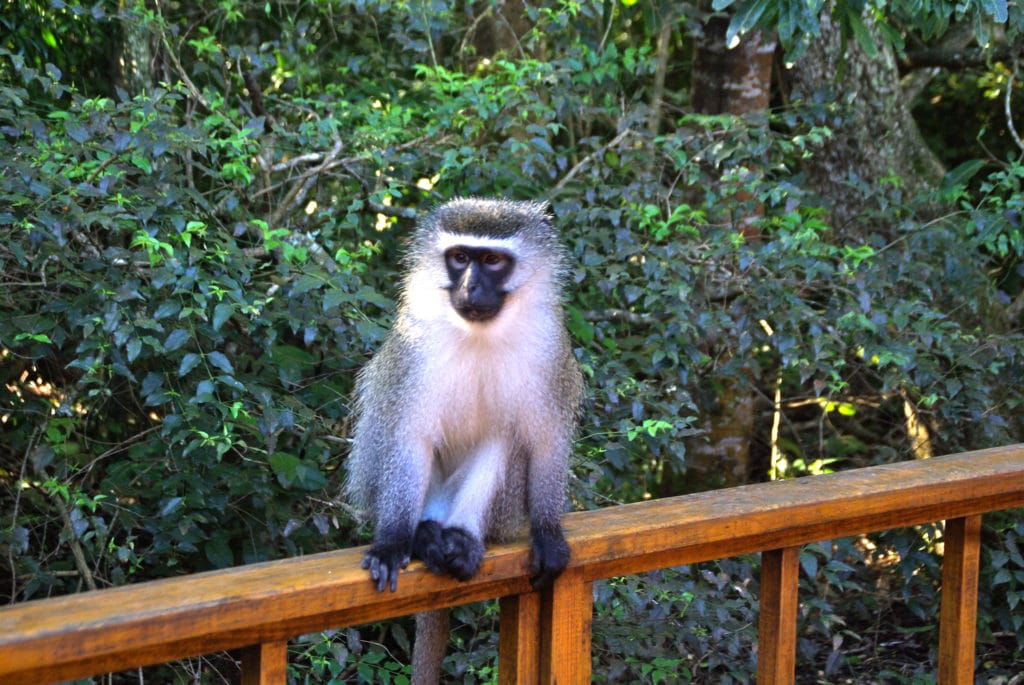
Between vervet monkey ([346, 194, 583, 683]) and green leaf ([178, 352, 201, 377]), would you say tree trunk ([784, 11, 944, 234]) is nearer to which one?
vervet monkey ([346, 194, 583, 683])

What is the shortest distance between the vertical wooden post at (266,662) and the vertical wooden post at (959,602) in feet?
4.99

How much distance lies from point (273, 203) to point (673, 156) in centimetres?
156

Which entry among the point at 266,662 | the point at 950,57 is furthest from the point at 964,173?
the point at 266,662

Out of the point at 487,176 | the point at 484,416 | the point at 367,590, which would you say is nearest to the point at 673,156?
the point at 487,176

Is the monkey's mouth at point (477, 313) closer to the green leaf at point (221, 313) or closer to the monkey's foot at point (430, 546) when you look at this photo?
the monkey's foot at point (430, 546)

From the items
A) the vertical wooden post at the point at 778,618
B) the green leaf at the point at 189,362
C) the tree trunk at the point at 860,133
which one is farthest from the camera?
the tree trunk at the point at 860,133

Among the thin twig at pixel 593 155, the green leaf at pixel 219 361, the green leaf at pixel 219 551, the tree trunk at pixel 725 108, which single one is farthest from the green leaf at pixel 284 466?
the tree trunk at pixel 725 108

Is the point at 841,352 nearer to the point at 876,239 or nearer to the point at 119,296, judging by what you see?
the point at 876,239

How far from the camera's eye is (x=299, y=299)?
355cm

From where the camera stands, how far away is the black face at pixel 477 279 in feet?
8.49

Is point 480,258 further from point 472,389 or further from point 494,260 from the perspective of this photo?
point 472,389

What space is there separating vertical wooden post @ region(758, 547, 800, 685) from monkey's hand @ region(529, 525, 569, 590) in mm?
467

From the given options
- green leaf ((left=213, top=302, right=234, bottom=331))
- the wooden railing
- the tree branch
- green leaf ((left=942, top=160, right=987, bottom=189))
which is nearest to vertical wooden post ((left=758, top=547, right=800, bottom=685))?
the wooden railing

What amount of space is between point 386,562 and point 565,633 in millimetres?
351
